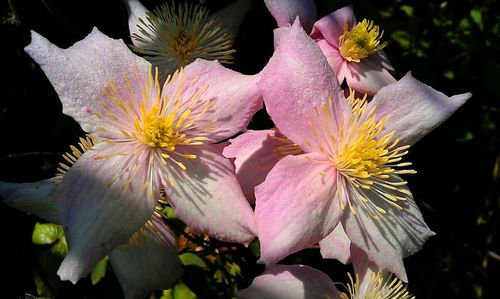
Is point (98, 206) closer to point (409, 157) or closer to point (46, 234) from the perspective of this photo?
point (46, 234)

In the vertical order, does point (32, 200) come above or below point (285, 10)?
below

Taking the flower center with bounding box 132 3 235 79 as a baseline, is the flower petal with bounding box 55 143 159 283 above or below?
below

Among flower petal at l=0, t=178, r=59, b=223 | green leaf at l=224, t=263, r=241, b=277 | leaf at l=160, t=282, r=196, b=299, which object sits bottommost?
leaf at l=160, t=282, r=196, b=299

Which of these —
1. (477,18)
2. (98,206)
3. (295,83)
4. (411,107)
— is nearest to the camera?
(98,206)

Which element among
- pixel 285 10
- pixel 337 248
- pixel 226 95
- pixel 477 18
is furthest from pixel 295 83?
pixel 477 18

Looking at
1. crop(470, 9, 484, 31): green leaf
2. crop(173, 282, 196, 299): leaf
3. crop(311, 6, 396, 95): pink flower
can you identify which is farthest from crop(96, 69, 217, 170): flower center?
crop(470, 9, 484, 31): green leaf

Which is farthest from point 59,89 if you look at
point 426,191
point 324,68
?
point 426,191

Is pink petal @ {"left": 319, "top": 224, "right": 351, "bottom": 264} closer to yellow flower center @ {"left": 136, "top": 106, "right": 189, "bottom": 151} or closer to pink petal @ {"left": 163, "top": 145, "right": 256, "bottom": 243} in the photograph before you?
pink petal @ {"left": 163, "top": 145, "right": 256, "bottom": 243}
